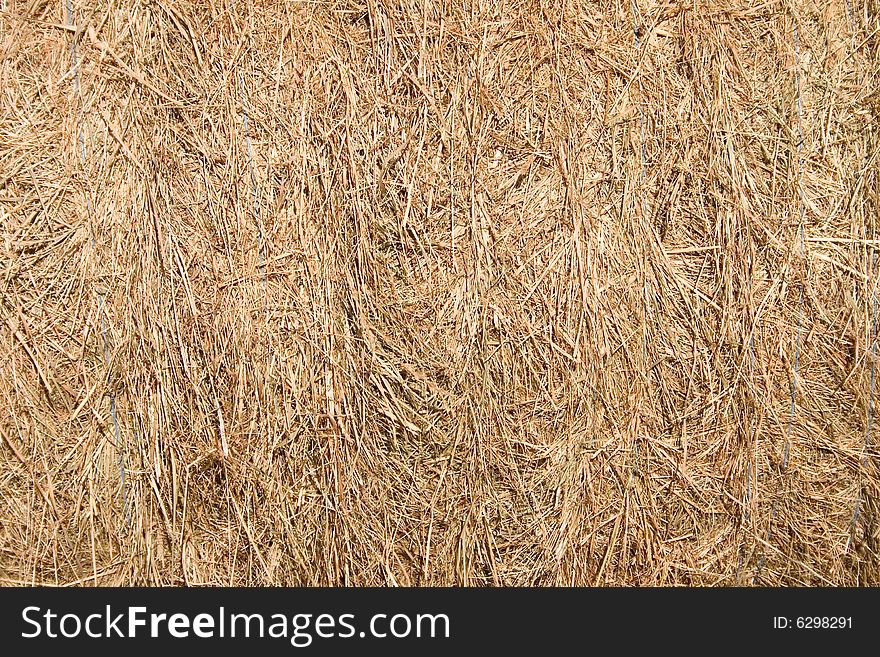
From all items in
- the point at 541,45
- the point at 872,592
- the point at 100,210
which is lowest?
the point at 872,592

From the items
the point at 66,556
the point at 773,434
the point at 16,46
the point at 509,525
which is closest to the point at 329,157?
the point at 16,46

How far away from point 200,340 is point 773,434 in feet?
5.04

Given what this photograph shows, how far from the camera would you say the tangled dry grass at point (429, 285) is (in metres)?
1.86

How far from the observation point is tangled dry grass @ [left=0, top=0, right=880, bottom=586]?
1858 millimetres

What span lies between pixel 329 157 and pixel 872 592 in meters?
1.87

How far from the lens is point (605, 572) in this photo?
1.95 m

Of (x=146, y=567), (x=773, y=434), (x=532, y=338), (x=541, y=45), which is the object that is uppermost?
(x=541, y=45)

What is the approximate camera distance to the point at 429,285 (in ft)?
6.19

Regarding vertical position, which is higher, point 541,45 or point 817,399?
point 541,45

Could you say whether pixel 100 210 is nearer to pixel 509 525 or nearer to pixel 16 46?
pixel 16 46

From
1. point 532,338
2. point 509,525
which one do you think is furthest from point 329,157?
point 509,525

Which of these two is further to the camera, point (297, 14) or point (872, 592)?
point (872, 592)

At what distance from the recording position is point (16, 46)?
6.04ft

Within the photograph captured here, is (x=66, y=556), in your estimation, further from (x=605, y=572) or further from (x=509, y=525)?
(x=605, y=572)
